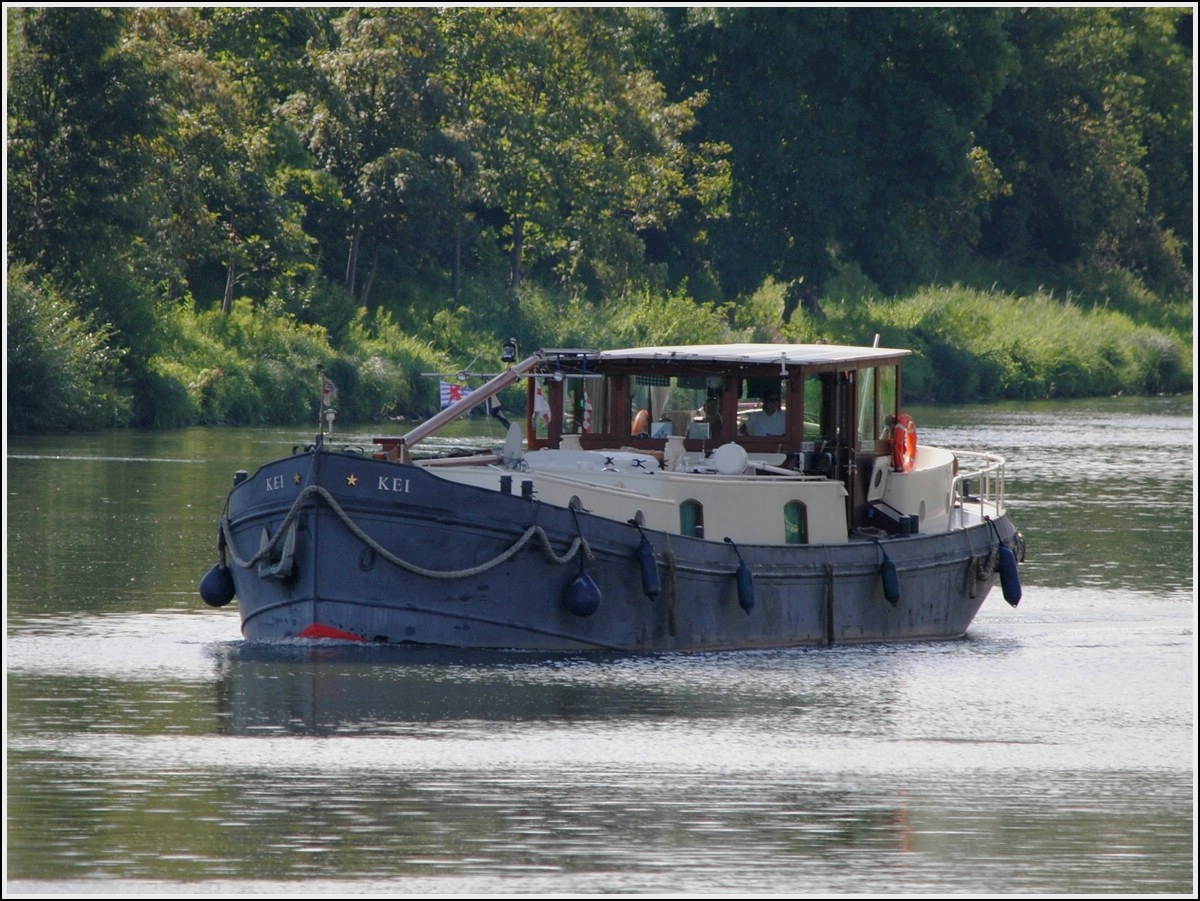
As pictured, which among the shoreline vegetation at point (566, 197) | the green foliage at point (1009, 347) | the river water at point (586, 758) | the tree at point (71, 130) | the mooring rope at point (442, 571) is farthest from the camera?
the green foliage at point (1009, 347)

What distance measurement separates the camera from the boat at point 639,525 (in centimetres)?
1825

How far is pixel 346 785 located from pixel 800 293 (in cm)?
5908

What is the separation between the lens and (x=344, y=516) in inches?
717

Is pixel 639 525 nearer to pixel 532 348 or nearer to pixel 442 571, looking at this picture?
pixel 442 571

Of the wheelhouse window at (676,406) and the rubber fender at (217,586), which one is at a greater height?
the wheelhouse window at (676,406)

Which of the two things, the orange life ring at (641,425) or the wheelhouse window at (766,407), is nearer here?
the wheelhouse window at (766,407)

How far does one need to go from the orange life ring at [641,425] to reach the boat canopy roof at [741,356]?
49cm

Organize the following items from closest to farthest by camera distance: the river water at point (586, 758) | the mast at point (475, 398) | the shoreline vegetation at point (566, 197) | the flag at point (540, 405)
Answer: the river water at point (586, 758) → the mast at point (475, 398) → the flag at point (540, 405) → the shoreline vegetation at point (566, 197)

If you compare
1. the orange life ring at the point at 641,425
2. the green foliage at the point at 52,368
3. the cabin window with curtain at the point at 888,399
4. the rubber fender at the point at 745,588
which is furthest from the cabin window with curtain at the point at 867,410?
the green foliage at the point at 52,368

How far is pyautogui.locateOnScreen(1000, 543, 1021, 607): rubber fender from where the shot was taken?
72.1 feet

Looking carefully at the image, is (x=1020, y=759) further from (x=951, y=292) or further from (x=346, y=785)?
(x=951, y=292)

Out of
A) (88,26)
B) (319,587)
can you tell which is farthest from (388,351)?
(319,587)

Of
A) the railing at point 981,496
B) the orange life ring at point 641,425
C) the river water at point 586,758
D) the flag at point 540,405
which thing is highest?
the flag at point 540,405

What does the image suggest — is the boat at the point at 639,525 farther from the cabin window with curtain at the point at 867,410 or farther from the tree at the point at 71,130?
the tree at the point at 71,130
